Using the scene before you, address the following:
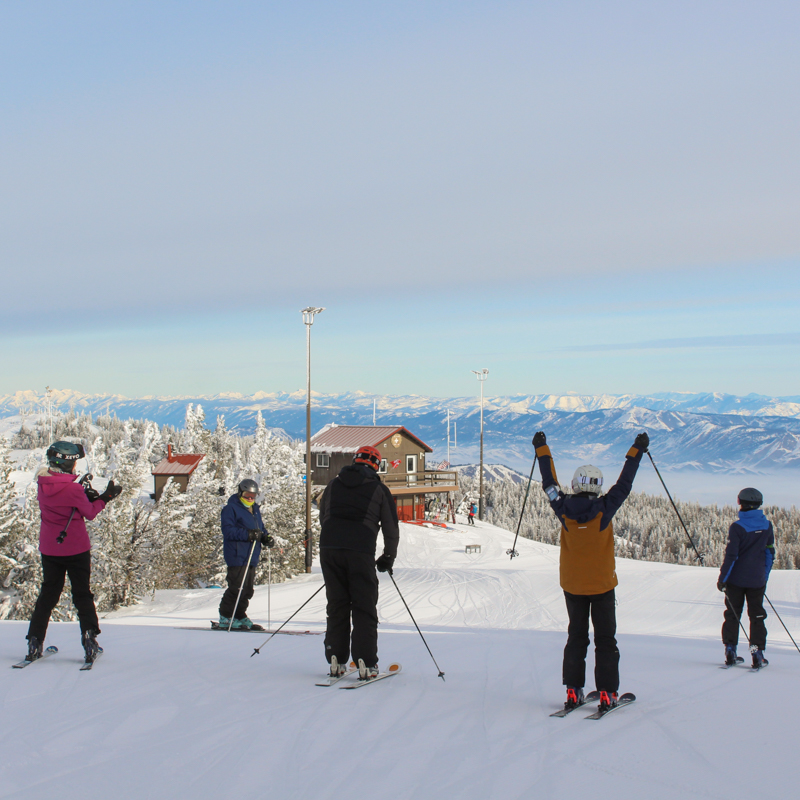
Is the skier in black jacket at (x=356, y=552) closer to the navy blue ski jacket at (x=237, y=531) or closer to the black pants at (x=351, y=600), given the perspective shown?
the black pants at (x=351, y=600)

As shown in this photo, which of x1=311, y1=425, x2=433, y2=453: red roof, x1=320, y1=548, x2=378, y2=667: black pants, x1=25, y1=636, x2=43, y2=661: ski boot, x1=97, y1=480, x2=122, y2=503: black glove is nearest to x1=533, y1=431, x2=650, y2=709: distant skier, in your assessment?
x1=320, y1=548, x2=378, y2=667: black pants

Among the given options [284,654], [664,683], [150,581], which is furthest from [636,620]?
[150,581]

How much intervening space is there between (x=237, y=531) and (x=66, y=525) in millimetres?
3675

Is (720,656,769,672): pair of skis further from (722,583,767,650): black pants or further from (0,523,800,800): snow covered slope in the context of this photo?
(722,583,767,650): black pants

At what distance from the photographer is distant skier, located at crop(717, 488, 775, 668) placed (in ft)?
24.0

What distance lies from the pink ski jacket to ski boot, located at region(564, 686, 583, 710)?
4.23 m

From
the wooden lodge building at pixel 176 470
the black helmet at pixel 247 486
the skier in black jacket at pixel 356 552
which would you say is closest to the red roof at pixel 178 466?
the wooden lodge building at pixel 176 470

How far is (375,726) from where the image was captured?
4.57 m

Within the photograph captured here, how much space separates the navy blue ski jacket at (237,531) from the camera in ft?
31.0

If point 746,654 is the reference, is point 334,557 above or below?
above

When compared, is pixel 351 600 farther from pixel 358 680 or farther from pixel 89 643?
pixel 89 643

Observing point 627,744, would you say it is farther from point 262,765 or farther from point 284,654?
point 284,654

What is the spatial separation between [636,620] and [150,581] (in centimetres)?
1521

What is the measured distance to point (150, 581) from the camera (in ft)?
71.3
